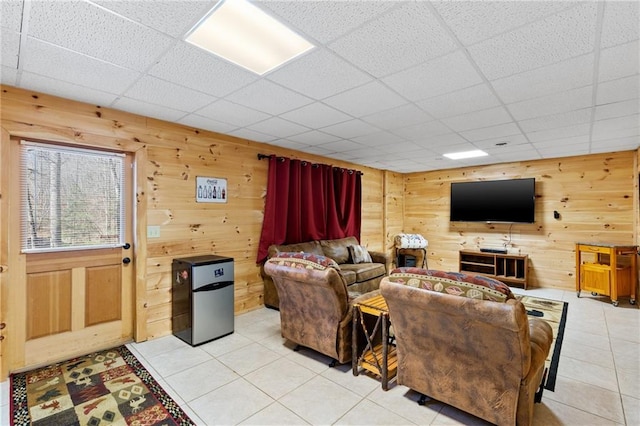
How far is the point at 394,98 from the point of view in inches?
108

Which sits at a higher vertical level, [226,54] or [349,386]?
[226,54]

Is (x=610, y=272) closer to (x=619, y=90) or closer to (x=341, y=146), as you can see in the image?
(x=619, y=90)

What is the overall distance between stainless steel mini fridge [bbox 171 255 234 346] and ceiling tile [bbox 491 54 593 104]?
319cm

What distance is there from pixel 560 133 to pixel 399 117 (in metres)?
2.27

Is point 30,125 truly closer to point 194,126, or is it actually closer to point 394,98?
point 194,126

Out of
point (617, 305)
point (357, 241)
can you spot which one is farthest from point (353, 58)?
point (617, 305)

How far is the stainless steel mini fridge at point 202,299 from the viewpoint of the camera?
10.5 feet

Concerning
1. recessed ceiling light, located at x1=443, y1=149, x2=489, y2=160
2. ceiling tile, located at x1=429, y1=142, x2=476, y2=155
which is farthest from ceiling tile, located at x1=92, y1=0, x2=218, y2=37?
recessed ceiling light, located at x1=443, y1=149, x2=489, y2=160

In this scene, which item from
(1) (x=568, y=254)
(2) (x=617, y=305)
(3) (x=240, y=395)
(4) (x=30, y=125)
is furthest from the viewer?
(1) (x=568, y=254)

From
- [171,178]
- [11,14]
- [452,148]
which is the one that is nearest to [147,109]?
[171,178]

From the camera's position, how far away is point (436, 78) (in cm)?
232

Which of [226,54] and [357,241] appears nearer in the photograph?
[226,54]

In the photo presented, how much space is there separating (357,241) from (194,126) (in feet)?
11.6

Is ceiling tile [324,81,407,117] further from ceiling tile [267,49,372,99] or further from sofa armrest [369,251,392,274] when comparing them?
sofa armrest [369,251,392,274]
